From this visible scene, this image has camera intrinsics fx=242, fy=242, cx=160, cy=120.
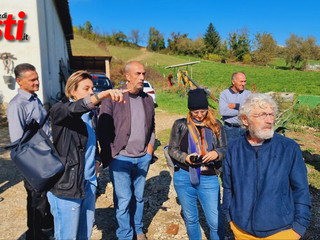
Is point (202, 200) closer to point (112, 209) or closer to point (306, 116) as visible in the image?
point (112, 209)

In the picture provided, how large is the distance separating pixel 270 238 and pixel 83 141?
153cm

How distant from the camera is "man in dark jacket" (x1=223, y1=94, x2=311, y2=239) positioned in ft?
5.34

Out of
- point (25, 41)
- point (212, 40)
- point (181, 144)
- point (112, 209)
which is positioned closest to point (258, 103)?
Answer: point (181, 144)

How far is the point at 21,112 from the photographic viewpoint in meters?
2.43

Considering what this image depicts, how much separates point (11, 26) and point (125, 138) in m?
8.26

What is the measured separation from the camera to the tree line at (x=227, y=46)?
174 feet

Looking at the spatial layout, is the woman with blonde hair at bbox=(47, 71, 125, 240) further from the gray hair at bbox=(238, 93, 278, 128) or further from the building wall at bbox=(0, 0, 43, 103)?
the building wall at bbox=(0, 0, 43, 103)

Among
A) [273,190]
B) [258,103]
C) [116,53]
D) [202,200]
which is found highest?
[116,53]

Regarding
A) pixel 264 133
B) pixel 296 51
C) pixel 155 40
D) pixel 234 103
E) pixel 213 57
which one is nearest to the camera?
pixel 264 133

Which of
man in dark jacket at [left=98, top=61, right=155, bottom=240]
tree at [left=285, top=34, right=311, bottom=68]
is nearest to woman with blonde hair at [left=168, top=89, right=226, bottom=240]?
man in dark jacket at [left=98, top=61, right=155, bottom=240]

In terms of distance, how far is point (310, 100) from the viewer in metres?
11.0

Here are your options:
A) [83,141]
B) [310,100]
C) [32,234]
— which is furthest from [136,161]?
[310,100]

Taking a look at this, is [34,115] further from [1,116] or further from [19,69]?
[1,116]

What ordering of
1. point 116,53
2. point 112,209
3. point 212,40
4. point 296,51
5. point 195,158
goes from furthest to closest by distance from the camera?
point 212,40 < point 116,53 < point 296,51 < point 112,209 < point 195,158
